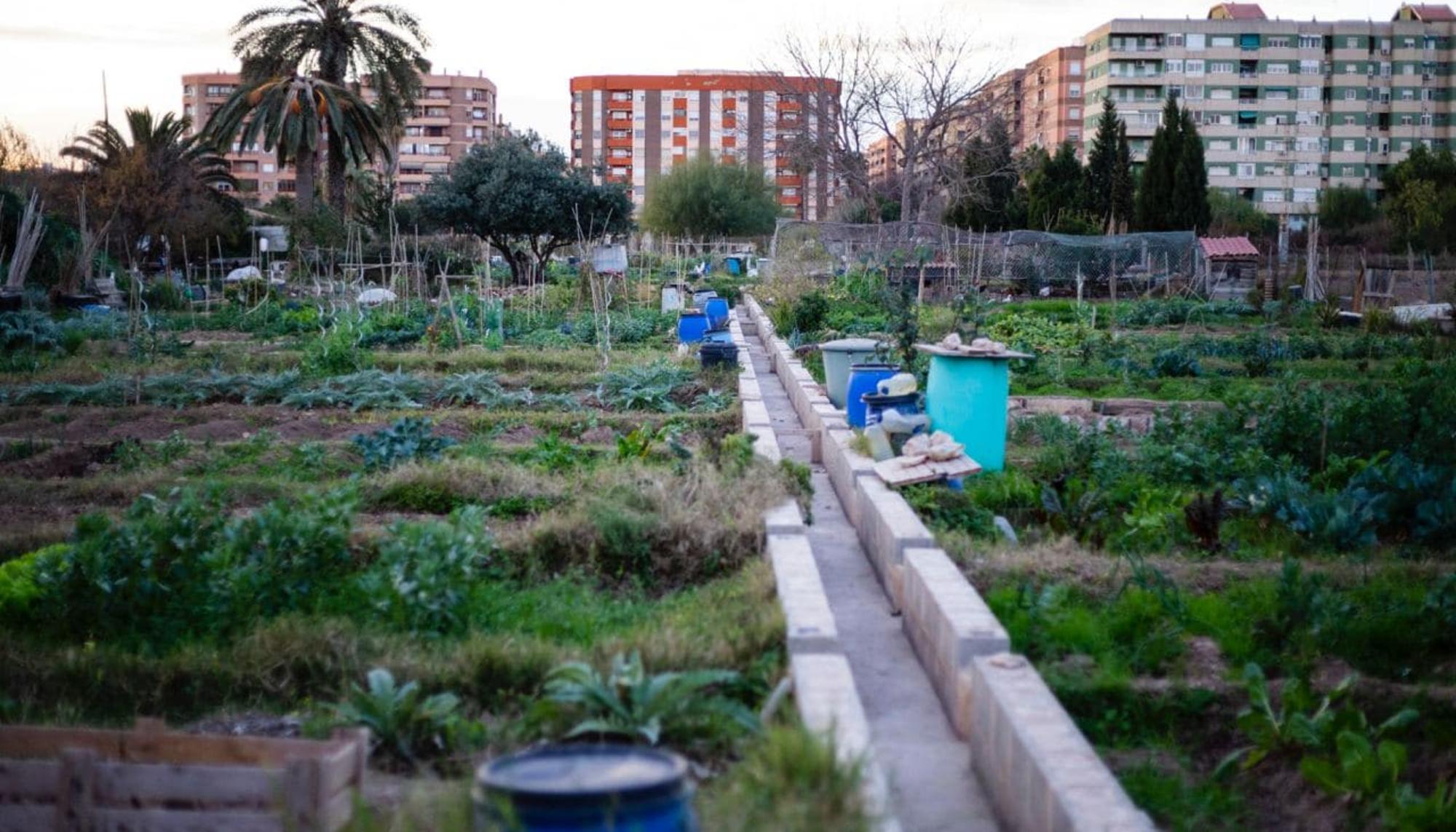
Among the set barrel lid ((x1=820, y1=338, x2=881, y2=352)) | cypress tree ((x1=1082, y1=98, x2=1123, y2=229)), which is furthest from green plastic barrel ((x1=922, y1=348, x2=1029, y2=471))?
cypress tree ((x1=1082, y1=98, x2=1123, y2=229))

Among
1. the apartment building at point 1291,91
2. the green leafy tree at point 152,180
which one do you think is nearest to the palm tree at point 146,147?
the green leafy tree at point 152,180

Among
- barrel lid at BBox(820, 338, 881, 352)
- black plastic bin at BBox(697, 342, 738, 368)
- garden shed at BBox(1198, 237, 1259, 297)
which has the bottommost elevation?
black plastic bin at BBox(697, 342, 738, 368)

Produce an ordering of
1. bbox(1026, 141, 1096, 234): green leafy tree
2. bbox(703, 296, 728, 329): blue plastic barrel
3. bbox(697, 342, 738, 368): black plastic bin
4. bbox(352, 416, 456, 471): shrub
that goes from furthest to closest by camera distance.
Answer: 1. bbox(1026, 141, 1096, 234): green leafy tree
2. bbox(703, 296, 728, 329): blue plastic barrel
3. bbox(697, 342, 738, 368): black plastic bin
4. bbox(352, 416, 456, 471): shrub

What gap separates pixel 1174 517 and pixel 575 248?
1407 inches

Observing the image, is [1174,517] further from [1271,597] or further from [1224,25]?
[1224,25]

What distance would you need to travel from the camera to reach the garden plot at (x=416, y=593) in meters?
4.71

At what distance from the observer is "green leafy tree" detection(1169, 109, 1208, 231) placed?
5200cm

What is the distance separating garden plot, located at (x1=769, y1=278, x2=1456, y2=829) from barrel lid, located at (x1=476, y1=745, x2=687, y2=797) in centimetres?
223

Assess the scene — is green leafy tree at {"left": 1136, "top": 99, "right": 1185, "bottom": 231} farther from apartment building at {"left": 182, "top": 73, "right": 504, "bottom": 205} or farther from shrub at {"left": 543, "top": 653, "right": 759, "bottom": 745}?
apartment building at {"left": 182, "top": 73, "right": 504, "bottom": 205}

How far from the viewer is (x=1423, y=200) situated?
48438 millimetres

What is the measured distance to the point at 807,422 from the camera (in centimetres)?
1198

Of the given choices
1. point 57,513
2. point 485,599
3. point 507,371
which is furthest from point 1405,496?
point 507,371

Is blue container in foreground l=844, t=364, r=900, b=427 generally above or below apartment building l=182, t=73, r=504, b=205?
below

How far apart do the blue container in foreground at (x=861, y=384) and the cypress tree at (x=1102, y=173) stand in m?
43.4
